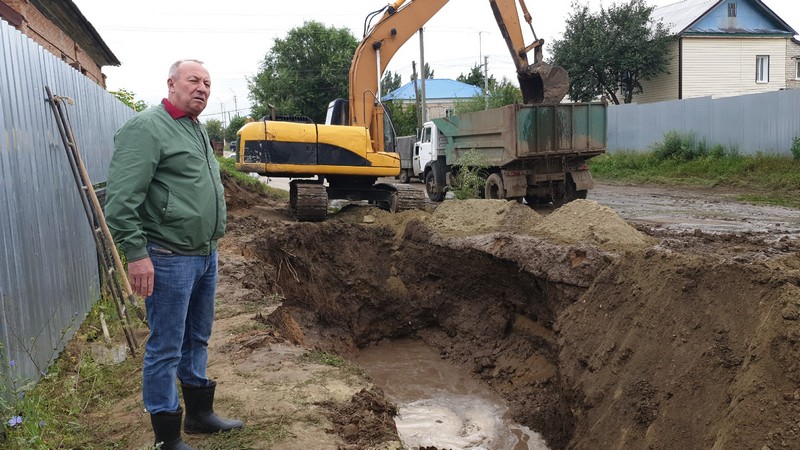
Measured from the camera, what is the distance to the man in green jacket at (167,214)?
298 cm

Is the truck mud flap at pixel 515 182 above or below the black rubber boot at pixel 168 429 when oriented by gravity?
above

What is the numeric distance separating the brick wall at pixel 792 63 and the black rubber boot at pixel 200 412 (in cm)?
3589

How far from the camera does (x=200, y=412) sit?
3.60 meters

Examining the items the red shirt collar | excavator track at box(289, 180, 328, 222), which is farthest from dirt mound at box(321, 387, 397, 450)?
excavator track at box(289, 180, 328, 222)

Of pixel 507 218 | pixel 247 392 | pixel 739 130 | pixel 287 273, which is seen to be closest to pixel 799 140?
pixel 739 130

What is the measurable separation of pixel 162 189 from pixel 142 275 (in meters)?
0.44

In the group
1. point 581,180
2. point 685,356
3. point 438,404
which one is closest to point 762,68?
point 581,180

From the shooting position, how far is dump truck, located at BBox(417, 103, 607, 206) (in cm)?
1262

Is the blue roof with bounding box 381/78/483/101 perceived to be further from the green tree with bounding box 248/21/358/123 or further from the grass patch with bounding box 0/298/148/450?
the grass patch with bounding box 0/298/148/450

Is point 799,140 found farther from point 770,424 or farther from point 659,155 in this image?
point 770,424

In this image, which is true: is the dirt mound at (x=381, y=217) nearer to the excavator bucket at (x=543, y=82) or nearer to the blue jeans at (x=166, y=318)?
the excavator bucket at (x=543, y=82)

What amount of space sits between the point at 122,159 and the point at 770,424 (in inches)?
140

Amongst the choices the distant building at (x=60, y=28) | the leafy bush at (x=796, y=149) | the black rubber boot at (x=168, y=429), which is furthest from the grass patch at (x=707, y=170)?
the distant building at (x=60, y=28)

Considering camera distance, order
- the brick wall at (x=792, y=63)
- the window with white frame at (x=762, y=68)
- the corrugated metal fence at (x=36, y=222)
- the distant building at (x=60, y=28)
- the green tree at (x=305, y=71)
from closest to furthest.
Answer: the corrugated metal fence at (x=36, y=222)
the distant building at (x=60, y=28)
the window with white frame at (x=762, y=68)
the brick wall at (x=792, y=63)
the green tree at (x=305, y=71)
